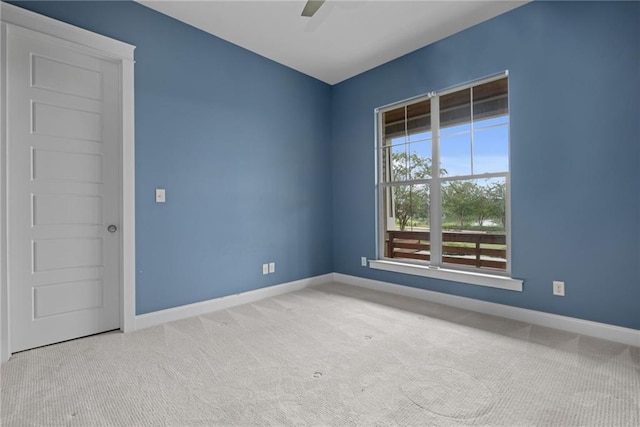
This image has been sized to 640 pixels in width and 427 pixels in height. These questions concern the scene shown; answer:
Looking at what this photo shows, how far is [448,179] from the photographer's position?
343cm

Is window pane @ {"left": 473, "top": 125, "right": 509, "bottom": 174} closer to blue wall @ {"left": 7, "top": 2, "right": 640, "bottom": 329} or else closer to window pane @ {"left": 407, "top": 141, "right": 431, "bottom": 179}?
blue wall @ {"left": 7, "top": 2, "right": 640, "bottom": 329}

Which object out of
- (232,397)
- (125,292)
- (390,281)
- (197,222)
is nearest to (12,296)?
(125,292)

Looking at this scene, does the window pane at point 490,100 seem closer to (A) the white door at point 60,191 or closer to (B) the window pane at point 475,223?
(B) the window pane at point 475,223

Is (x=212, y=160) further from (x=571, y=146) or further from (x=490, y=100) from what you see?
(x=571, y=146)

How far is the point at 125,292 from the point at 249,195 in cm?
153

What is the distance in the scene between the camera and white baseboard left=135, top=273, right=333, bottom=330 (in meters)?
2.77

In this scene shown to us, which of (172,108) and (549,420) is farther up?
(172,108)

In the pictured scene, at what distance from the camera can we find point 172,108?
2.93 metres

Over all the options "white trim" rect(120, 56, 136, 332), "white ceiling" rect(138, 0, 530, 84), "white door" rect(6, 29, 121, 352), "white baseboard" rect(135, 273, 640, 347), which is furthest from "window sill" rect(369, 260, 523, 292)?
"white door" rect(6, 29, 121, 352)

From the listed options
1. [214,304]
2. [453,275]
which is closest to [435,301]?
[453,275]

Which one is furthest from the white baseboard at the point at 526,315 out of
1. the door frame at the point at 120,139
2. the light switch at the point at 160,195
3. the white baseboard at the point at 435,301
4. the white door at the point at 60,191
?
the white door at the point at 60,191

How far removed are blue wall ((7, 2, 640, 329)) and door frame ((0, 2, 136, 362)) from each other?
0.31ft

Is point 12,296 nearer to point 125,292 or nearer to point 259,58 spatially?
point 125,292

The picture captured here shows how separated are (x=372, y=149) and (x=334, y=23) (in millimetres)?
1553
